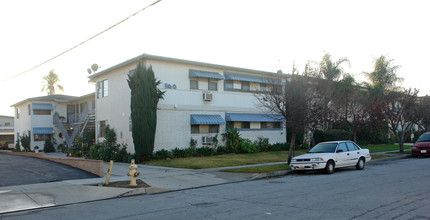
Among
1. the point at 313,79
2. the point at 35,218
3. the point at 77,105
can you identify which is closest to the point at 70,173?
the point at 35,218

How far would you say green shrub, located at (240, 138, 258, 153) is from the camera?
26734 millimetres

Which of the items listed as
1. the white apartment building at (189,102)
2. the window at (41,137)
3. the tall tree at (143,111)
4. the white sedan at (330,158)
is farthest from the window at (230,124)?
the window at (41,137)

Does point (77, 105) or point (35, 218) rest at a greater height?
point (77, 105)

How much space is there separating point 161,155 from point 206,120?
436 centimetres

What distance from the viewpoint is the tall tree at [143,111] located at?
21.5 metres

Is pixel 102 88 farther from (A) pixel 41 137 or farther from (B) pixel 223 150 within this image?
(A) pixel 41 137

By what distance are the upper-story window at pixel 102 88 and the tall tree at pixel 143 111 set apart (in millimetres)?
6573

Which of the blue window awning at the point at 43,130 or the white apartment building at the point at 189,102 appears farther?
the blue window awning at the point at 43,130

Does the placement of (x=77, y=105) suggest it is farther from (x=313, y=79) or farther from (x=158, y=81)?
(x=313, y=79)

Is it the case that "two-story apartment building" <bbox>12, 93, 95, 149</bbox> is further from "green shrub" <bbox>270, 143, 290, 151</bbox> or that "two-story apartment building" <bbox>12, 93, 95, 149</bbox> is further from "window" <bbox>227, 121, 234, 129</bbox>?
"green shrub" <bbox>270, 143, 290, 151</bbox>

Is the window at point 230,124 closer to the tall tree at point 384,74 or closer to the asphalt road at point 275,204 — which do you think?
the asphalt road at point 275,204

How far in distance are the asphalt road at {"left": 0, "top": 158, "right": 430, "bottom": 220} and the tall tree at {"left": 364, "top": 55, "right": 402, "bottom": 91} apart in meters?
33.2

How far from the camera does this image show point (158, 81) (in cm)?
2238

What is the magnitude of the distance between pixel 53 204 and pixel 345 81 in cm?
3039
